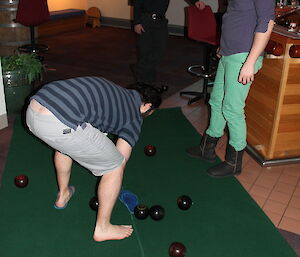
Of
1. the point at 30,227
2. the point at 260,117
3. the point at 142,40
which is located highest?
the point at 142,40

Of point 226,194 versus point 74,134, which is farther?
point 226,194

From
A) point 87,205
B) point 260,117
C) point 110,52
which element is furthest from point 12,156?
point 110,52

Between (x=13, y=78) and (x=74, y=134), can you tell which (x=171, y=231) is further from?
(x=13, y=78)

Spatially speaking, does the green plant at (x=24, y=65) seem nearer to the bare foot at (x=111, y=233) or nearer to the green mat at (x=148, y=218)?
the green mat at (x=148, y=218)

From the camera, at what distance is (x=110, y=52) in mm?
7641

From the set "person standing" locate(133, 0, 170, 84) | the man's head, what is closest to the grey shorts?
the man's head

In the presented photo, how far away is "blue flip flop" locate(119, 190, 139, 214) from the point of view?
2857mm

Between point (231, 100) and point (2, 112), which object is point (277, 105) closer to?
point (231, 100)

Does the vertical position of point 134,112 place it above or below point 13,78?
above

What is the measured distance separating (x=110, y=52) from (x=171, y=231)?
18.0 feet

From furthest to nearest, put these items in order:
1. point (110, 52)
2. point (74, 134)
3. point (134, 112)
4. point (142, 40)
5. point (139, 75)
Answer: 1. point (110, 52)
2. point (139, 75)
3. point (142, 40)
4. point (134, 112)
5. point (74, 134)

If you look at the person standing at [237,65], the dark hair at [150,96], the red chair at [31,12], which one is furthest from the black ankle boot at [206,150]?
the red chair at [31,12]

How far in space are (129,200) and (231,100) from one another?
106 centimetres

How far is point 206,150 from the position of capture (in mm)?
3559
